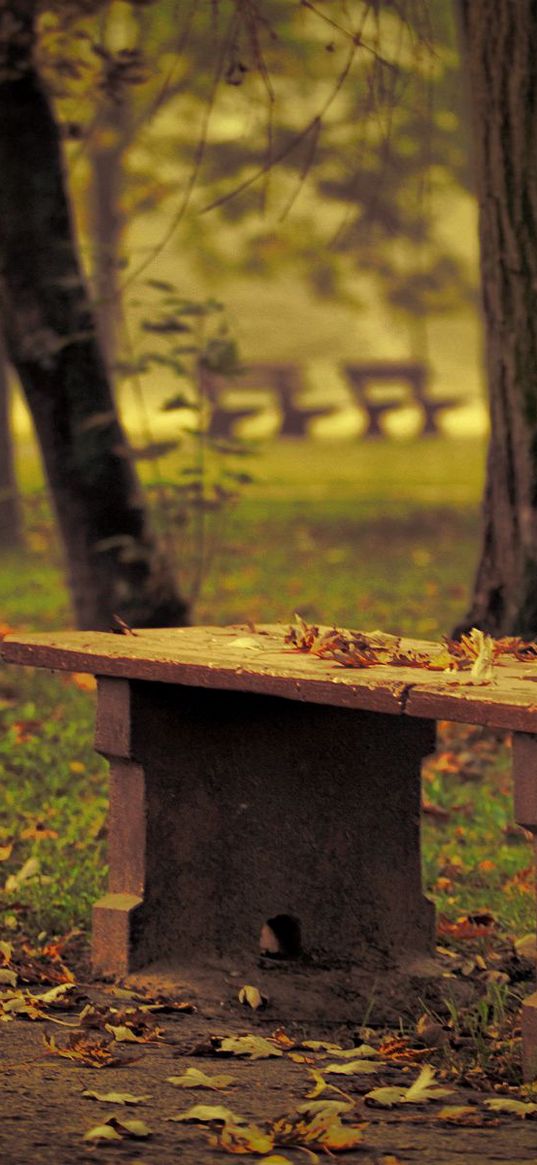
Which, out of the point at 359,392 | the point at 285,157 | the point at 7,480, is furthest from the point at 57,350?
the point at 359,392

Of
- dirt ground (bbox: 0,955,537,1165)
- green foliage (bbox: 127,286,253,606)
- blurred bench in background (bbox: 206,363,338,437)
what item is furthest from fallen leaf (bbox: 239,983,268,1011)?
blurred bench in background (bbox: 206,363,338,437)

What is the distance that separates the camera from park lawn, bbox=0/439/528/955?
Answer: 247 inches

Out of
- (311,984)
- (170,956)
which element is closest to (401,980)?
(311,984)

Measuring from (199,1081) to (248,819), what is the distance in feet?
3.91

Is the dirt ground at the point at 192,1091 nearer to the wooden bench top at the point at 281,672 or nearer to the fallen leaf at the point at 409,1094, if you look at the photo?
the fallen leaf at the point at 409,1094

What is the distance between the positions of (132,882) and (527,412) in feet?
11.2

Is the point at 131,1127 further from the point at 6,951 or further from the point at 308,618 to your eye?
the point at 308,618

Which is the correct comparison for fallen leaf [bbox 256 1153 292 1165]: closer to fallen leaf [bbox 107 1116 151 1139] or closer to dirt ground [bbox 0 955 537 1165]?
dirt ground [bbox 0 955 537 1165]

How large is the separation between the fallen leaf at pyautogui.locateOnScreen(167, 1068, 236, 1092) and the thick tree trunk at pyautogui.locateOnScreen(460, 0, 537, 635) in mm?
3873

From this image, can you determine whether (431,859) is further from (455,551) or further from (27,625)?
(455,551)

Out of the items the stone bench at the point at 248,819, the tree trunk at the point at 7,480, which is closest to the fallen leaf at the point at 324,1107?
the stone bench at the point at 248,819

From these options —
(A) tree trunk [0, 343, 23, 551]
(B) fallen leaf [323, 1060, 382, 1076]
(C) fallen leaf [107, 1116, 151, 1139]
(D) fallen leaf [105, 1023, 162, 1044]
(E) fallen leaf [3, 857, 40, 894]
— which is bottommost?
(B) fallen leaf [323, 1060, 382, 1076]

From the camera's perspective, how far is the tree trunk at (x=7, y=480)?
1628 cm

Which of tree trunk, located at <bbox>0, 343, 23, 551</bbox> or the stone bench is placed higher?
tree trunk, located at <bbox>0, 343, 23, 551</bbox>
